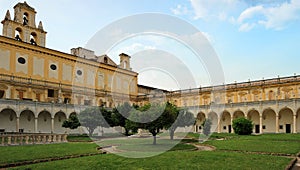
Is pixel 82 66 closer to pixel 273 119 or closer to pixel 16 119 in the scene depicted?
pixel 16 119

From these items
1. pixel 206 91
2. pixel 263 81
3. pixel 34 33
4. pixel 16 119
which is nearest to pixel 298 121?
pixel 263 81

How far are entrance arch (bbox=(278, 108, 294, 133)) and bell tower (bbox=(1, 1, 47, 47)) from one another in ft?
141

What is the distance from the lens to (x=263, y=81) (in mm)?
49312

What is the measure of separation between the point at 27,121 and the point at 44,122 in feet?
9.15

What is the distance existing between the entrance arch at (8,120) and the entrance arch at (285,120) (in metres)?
41.2

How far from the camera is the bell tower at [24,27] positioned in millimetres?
43250

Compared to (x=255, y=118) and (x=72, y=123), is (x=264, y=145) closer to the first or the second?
(x=72, y=123)

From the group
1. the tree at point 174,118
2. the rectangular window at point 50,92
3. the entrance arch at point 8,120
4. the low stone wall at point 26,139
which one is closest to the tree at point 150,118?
the tree at point 174,118

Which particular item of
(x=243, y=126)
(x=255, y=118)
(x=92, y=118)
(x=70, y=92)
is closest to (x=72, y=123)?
(x=92, y=118)

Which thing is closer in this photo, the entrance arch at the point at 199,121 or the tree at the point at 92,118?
the tree at the point at 92,118

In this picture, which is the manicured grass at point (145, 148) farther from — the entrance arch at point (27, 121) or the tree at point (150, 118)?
the entrance arch at point (27, 121)

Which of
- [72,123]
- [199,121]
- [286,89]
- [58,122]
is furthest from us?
[199,121]

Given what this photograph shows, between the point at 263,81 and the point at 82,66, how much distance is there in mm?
34482

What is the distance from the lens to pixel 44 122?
42.5 m
